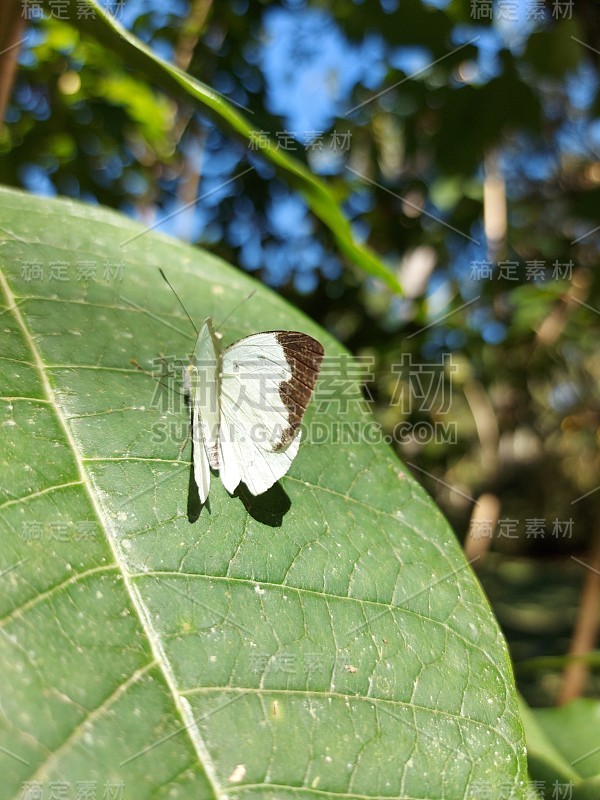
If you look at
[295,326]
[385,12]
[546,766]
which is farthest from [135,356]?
[385,12]

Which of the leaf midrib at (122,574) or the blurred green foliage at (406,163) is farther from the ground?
the blurred green foliage at (406,163)

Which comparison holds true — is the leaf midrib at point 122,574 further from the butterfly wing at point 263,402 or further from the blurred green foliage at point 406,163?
the blurred green foliage at point 406,163

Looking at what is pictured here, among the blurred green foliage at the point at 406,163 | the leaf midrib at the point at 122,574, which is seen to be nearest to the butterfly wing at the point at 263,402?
the leaf midrib at the point at 122,574

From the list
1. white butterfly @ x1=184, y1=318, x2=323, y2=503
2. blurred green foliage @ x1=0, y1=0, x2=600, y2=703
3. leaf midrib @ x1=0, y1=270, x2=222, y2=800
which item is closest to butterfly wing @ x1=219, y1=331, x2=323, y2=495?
white butterfly @ x1=184, y1=318, x2=323, y2=503

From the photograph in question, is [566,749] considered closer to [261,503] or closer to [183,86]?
[261,503]

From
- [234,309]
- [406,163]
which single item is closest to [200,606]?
[234,309]

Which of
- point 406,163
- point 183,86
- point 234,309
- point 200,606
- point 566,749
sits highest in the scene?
point 406,163
